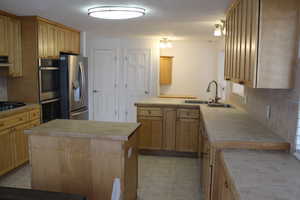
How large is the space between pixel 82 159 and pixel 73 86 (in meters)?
2.67

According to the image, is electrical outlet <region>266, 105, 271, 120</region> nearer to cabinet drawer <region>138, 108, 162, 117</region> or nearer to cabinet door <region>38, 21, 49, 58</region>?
cabinet drawer <region>138, 108, 162, 117</region>

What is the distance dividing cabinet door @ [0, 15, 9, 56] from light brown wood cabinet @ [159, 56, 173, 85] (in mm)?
3816

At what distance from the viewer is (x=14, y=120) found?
347 cm

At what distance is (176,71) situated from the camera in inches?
278

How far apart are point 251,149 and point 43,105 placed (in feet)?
11.0

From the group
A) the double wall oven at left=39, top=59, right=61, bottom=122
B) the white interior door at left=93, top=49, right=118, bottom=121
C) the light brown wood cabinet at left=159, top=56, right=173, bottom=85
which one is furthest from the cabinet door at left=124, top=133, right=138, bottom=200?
the light brown wood cabinet at left=159, top=56, right=173, bottom=85

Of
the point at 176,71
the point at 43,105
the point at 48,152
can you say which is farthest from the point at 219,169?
the point at 176,71

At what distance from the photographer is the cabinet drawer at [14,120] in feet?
10.7

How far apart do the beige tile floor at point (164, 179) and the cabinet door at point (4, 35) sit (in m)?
1.71

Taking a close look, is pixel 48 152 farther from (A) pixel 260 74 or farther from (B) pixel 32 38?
(B) pixel 32 38

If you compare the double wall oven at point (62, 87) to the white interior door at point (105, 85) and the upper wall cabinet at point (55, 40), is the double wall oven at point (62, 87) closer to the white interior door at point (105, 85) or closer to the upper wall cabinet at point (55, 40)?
the upper wall cabinet at point (55, 40)

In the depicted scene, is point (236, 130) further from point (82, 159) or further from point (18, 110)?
point (18, 110)

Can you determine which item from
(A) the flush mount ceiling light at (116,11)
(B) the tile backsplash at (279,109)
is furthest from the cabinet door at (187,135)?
(A) the flush mount ceiling light at (116,11)

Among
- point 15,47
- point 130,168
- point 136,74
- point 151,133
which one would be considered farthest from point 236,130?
point 136,74
